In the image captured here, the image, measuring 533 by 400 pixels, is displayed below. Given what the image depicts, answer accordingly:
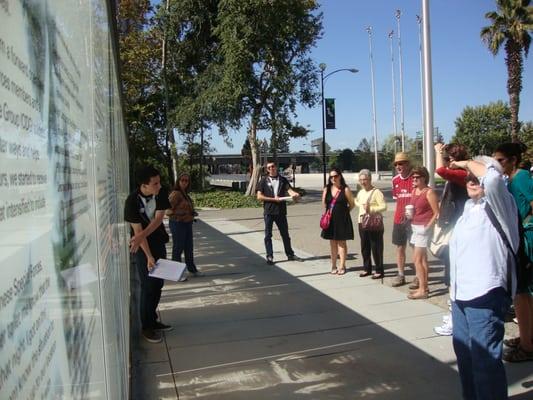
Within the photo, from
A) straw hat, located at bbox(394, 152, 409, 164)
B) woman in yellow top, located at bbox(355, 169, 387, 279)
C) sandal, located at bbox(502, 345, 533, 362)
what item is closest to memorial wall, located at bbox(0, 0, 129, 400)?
sandal, located at bbox(502, 345, 533, 362)

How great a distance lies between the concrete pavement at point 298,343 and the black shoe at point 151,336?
7cm

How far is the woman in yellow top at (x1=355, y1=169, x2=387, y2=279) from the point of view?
7.59 m

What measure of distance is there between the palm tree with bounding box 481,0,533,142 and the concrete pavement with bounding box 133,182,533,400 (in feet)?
92.8

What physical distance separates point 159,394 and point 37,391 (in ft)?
11.4

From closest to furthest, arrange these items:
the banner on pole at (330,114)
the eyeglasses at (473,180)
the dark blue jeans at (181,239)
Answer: the eyeglasses at (473,180), the dark blue jeans at (181,239), the banner on pole at (330,114)

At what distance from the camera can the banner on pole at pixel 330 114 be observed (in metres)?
32.3

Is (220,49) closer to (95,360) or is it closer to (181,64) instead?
(181,64)

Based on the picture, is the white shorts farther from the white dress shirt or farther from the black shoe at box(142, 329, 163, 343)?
the black shoe at box(142, 329, 163, 343)

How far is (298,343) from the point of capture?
498 cm

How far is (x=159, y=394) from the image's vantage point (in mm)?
3902

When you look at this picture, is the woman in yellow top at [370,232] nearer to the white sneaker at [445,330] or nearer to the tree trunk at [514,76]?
the white sneaker at [445,330]

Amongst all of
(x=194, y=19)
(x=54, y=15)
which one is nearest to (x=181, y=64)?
(x=194, y=19)

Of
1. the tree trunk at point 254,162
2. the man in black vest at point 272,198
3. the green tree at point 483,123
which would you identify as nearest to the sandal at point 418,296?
the man in black vest at point 272,198

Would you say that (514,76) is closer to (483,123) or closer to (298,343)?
(298,343)
